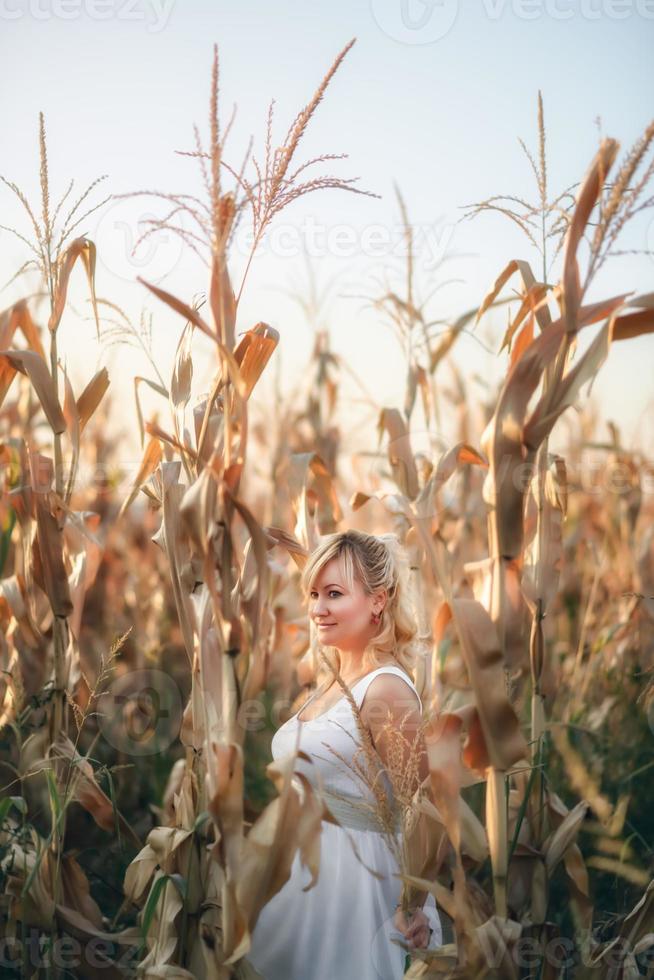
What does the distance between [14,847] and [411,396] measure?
168 centimetres

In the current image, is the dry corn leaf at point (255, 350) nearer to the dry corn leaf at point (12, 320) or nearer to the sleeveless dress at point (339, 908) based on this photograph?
the dry corn leaf at point (12, 320)

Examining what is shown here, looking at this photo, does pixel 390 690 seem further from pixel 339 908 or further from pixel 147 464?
pixel 147 464

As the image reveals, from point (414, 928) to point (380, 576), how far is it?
2.54 feet

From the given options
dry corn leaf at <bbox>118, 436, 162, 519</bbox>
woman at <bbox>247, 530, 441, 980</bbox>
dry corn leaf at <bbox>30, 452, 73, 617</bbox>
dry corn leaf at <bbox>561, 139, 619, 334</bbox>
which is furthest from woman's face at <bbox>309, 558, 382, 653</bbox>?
dry corn leaf at <bbox>561, 139, 619, 334</bbox>

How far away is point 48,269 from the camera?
221 centimetres

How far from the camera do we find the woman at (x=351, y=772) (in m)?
2.04

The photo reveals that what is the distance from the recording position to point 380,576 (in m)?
2.31

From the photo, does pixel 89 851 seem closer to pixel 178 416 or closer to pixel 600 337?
pixel 178 416

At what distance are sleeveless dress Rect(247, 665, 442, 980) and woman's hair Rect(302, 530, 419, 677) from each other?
210mm

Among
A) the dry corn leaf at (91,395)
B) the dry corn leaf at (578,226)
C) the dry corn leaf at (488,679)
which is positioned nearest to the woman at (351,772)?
the dry corn leaf at (488,679)

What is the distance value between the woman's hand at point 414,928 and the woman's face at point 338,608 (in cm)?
61

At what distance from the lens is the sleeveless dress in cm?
204

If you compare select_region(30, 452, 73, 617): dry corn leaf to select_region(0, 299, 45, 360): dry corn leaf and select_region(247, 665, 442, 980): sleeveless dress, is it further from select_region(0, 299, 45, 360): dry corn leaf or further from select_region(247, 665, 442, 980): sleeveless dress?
select_region(247, 665, 442, 980): sleeveless dress

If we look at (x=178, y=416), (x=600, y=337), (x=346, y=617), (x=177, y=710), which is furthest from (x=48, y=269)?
(x=177, y=710)
